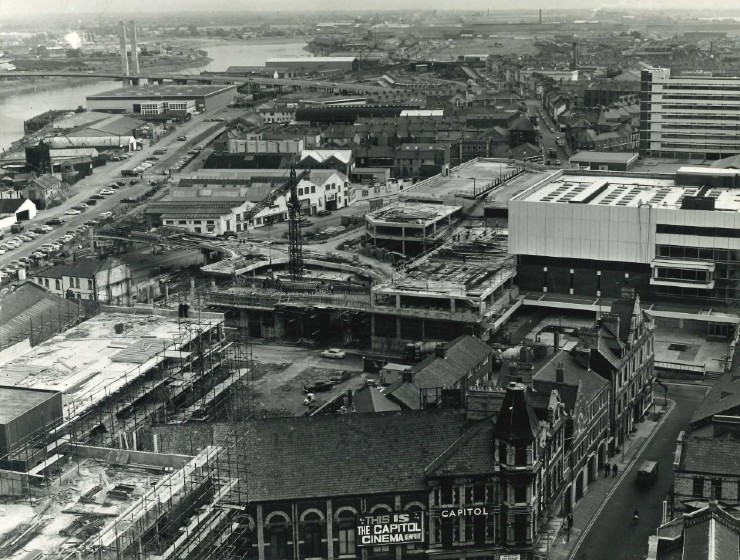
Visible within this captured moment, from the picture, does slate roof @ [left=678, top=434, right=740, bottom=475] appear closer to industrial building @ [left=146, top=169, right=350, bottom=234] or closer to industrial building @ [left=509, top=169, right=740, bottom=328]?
industrial building @ [left=509, top=169, right=740, bottom=328]

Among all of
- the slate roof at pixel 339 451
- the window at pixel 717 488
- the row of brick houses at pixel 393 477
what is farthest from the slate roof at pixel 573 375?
the slate roof at pixel 339 451

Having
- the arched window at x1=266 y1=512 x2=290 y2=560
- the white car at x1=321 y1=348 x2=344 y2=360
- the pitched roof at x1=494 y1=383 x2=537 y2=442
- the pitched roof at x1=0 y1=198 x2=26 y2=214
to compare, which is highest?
the pitched roof at x1=494 y1=383 x2=537 y2=442

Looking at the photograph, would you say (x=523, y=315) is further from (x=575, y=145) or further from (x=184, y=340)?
(x=575, y=145)

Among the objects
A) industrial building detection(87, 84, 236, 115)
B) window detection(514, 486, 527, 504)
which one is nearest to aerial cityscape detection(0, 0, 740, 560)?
window detection(514, 486, 527, 504)

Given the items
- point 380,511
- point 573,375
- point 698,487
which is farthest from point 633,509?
point 380,511

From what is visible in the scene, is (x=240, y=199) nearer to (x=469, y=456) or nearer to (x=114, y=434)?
(x=114, y=434)

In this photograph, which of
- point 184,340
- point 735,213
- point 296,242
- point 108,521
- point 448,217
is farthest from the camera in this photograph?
point 448,217

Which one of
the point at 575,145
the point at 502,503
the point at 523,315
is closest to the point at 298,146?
the point at 575,145
